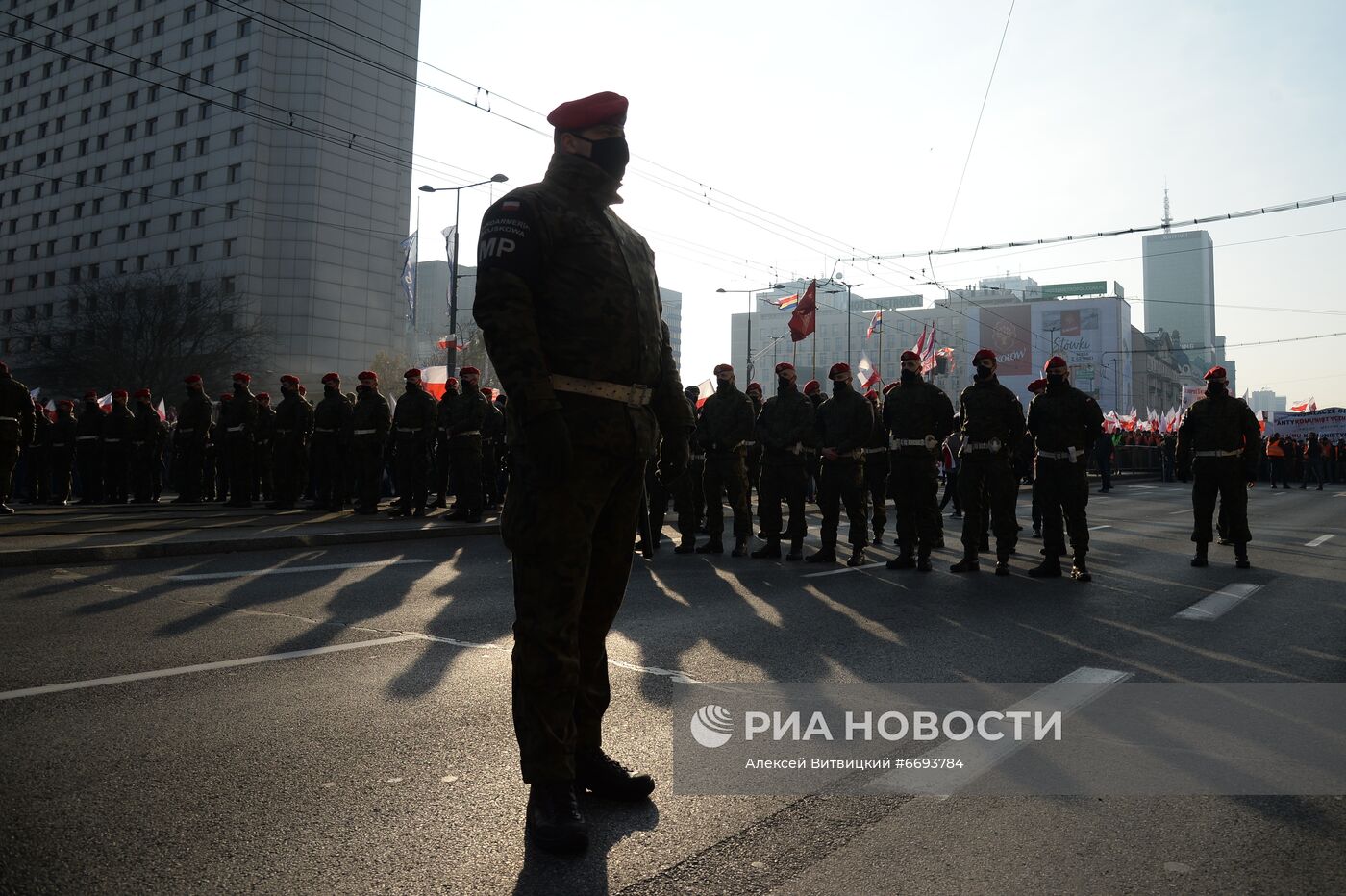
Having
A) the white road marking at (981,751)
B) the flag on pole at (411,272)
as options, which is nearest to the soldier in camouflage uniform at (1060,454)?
the white road marking at (981,751)

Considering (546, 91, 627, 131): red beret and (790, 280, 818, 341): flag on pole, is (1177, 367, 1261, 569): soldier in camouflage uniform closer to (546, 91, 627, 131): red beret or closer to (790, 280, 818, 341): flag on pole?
(546, 91, 627, 131): red beret

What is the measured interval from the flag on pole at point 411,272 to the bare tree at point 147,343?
39.4ft

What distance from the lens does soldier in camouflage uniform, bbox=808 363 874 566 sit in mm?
10672

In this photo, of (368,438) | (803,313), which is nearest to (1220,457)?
(368,438)

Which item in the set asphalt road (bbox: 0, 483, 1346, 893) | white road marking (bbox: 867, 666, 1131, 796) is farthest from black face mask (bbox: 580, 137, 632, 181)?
white road marking (bbox: 867, 666, 1131, 796)

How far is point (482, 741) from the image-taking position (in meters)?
3.79

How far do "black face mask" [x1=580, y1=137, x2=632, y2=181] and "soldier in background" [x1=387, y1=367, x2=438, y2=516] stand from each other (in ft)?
37.9

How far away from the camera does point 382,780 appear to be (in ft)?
10.9

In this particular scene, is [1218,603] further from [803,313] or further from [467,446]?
[803,313]

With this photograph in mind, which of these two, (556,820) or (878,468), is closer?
(556,820)

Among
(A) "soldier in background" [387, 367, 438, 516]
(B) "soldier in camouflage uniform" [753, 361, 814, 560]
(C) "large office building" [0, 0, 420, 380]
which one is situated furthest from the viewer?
(C) "large office building" [0, 0, 420, 380]

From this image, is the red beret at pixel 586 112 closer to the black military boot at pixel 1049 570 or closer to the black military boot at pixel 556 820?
the black military boot at pixel 556 820

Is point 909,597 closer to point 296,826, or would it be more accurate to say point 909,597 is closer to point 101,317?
point 296,826

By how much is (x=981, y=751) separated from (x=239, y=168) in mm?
69218
